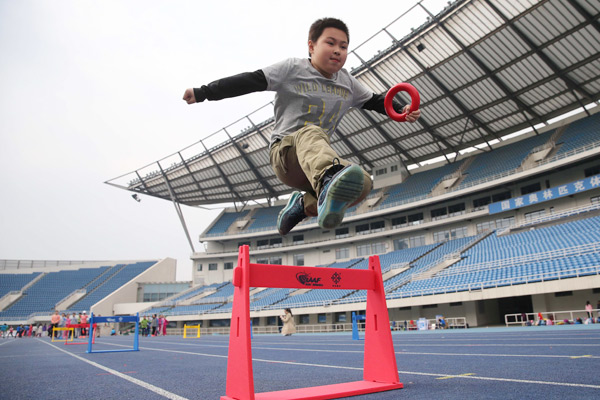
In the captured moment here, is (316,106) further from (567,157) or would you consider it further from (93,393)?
(567,157)

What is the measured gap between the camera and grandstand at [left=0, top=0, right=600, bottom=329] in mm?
18875

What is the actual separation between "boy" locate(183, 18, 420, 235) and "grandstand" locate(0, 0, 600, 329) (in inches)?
619

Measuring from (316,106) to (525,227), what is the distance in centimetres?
2503

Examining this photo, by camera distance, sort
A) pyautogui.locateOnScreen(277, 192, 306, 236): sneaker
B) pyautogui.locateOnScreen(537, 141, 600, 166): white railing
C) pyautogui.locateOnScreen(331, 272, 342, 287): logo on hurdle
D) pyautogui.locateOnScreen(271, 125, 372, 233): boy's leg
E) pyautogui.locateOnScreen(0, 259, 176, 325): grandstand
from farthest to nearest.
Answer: pyautogui.locateOnScreen(0, 259, 176, 325): grandstand → pyautogui.locateOnScreen(537, 141, 600, 166): white railing → pyautogui.locateOnScreen(277, 192, 306, 236): sneaker → pyautogui.locateOnScreen(331, 272, 342, 287): logo on hurdle → pyautogui.locateOnScreen(271, 125, 372, 233): boy's leg

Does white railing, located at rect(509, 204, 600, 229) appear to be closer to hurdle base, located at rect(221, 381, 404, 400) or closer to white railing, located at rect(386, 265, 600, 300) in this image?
white railing, located at rect(386, 265, 600, 300)

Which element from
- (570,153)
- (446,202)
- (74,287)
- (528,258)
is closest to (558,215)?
(570,153)

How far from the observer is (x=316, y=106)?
296 cm

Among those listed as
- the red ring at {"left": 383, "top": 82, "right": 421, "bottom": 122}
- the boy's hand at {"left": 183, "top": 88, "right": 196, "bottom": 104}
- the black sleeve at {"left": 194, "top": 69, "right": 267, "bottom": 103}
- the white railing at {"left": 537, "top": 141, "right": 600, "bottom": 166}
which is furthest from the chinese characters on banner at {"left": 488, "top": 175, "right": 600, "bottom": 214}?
the boy's hand at {"left": 183, "top": 88, "right": 196, "bottom": 104}

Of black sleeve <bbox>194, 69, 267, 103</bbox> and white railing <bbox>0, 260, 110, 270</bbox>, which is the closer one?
black sleeve <bbox>194, 69, 267, 103</bbox>

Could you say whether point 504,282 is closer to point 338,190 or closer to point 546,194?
point 546,194

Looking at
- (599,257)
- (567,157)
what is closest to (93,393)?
(599,257)

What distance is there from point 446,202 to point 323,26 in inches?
1141

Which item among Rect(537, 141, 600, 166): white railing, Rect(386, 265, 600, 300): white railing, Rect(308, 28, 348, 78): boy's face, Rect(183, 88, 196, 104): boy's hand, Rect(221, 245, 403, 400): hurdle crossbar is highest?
Rect(537, 141, 600, 166): white railing

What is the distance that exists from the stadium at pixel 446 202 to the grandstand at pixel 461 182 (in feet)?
0.34
